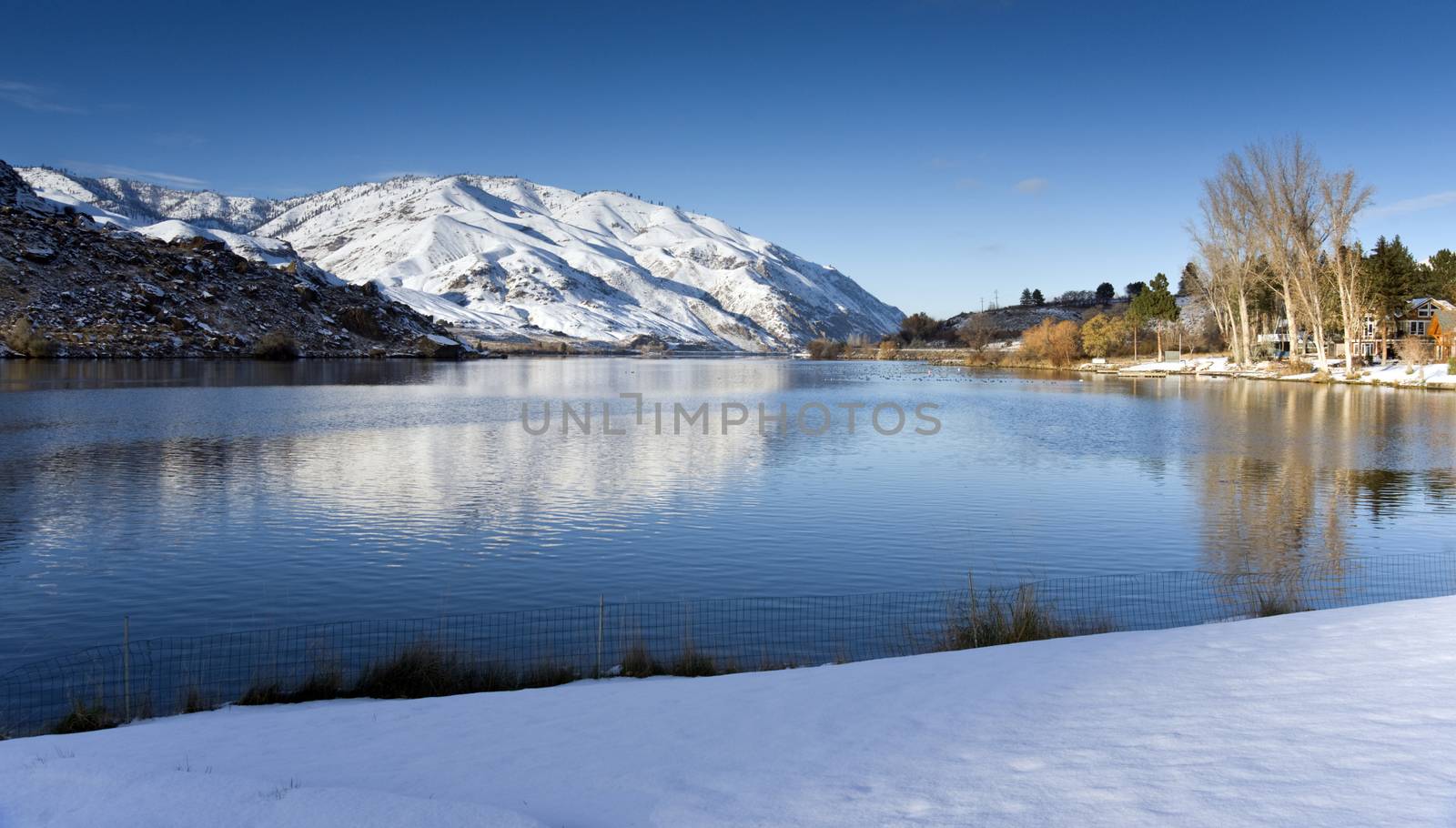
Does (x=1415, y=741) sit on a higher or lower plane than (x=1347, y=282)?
lower

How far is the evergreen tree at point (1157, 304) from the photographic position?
125625 mm

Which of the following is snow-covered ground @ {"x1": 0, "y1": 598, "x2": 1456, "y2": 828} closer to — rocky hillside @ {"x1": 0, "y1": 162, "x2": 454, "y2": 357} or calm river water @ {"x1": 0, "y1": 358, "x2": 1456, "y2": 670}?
calm river water @ {"x1": 0, "y1": 358, "x2": 1456, "y2": 670}

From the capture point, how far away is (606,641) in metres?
12.1

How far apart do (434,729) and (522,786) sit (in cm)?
184

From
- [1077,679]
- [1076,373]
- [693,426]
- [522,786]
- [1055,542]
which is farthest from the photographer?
[1076,373]

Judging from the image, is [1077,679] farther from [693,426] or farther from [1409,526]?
[693,426]

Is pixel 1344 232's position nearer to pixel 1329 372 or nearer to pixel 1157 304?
pixel 1329 372

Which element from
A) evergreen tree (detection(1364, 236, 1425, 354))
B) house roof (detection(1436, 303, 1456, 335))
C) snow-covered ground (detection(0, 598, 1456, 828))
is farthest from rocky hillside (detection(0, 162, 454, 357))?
house roof (detection(1436, 303, 1456, 335))

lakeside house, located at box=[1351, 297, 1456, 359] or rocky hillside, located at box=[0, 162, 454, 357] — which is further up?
rocky hillside, located at box=[0, 162, 454, 357]

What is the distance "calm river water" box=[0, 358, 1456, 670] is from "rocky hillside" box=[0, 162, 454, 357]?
66.8 m

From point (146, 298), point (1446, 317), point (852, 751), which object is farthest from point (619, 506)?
point (1446, 317)

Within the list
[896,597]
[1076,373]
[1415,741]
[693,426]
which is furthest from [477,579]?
[1076,373]

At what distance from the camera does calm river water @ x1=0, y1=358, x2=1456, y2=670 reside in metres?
15.2

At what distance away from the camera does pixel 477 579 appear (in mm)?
15555
